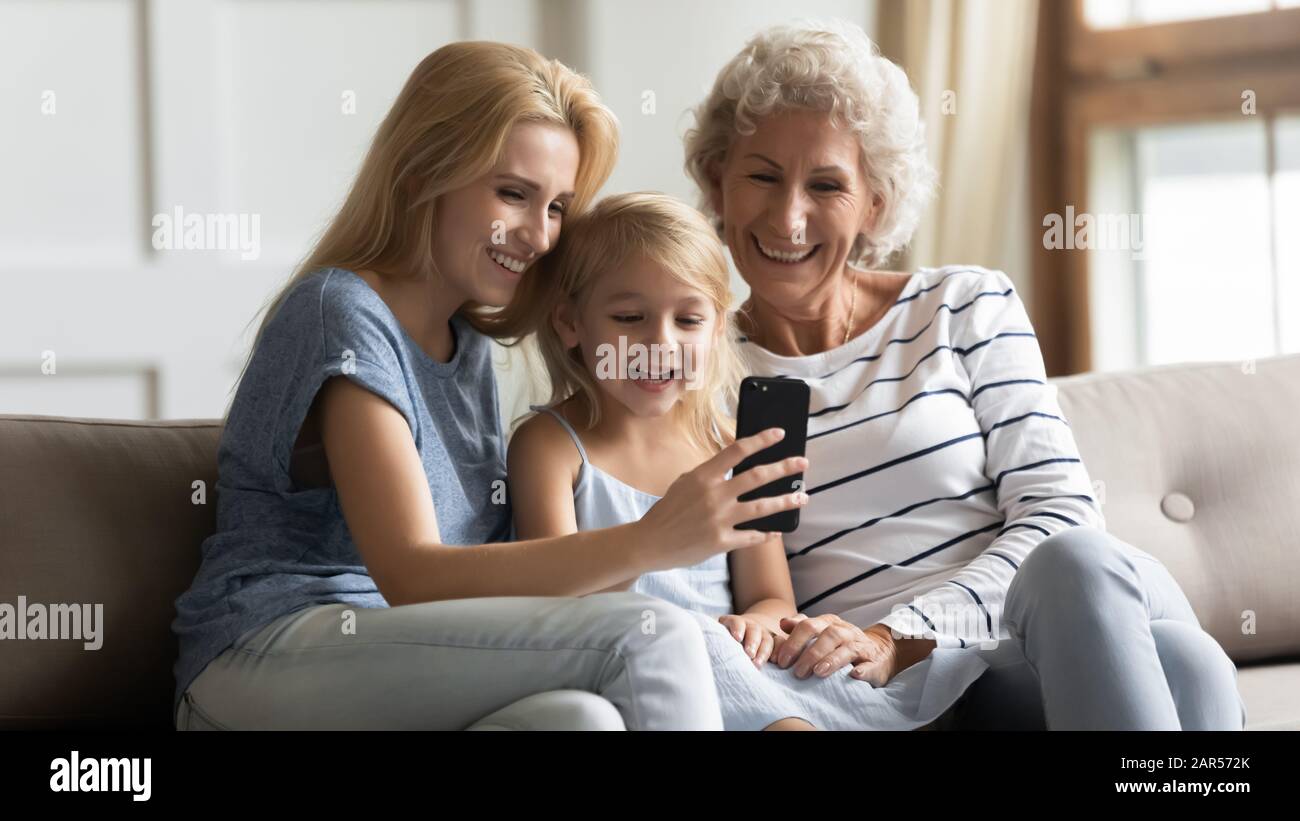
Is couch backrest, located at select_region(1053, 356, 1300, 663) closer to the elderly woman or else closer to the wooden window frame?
the elderly woman

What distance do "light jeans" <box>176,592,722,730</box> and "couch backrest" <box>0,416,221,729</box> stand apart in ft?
1.15

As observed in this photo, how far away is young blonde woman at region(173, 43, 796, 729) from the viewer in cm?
119

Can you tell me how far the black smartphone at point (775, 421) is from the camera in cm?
133

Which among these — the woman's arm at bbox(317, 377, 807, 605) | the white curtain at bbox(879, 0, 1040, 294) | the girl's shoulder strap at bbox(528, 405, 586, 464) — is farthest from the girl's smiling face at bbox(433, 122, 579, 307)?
the white curtain at bbox(879, 0, 1040, 294)

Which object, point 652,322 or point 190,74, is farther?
point 190,74

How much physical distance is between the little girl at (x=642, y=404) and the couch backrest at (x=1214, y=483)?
62 centimetres

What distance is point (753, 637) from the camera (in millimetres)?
1443

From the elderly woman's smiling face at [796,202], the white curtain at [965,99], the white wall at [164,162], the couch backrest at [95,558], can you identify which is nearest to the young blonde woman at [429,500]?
the couch backrest at [95,558]

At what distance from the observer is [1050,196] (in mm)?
3330

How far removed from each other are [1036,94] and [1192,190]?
1.47 feet

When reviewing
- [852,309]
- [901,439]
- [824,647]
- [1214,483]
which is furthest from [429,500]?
[1214,483]
